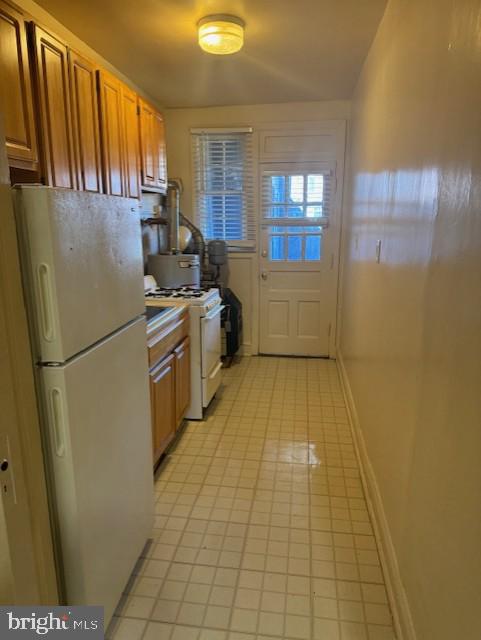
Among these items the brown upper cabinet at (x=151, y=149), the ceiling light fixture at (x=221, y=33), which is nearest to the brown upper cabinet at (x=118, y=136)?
the brown upper cabinet at (x=151, y=149)

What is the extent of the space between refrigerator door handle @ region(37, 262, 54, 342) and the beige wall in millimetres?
1044

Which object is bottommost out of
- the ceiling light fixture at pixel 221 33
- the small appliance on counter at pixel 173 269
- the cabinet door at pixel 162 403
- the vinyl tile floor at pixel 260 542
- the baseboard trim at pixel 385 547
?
the vinyl tile floor at pixel 260 542

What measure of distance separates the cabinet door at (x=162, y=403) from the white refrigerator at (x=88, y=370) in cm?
54

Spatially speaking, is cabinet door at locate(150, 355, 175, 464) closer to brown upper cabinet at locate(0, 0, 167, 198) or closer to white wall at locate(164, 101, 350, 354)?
brown upper cabinet at locate(0, 0, 167, 198)

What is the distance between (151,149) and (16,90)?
1519 millimetres

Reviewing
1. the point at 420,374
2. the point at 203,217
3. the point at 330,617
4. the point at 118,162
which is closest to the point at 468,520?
the point at 420,374

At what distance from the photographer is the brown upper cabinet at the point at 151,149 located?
2877 mm

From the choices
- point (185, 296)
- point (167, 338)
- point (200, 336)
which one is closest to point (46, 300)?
point (167, 338)

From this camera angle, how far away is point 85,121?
2.09 m

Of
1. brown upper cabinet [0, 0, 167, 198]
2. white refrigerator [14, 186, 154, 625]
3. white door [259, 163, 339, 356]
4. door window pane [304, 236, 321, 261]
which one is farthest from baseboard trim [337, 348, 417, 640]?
brown upper cabinet [0, 0, 167, 198]

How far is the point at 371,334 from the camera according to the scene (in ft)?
7.61

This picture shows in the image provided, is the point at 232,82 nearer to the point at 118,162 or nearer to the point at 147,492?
the point at 118,162

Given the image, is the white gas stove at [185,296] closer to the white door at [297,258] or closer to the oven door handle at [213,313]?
the oven door handle at [213,313]

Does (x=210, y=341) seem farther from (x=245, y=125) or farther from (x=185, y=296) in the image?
(x=245, y=125)
